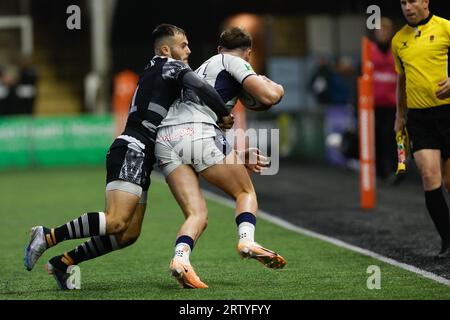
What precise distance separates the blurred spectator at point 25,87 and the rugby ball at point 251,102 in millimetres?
18048

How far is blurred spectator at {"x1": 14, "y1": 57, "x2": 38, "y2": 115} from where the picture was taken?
25516mm

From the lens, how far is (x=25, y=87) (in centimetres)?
2564

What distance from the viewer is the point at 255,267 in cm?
894

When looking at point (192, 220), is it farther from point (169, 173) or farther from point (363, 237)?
point (363, 237)

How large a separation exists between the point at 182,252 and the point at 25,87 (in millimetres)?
18659

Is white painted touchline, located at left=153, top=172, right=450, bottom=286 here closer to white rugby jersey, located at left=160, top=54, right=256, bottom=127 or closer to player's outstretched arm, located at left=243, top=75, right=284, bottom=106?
player's outstretched arm, located at left=243, top=75, right=284, bottom=106

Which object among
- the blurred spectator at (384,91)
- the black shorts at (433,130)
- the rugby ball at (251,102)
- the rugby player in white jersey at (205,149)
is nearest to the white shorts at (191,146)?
the rugby player in white jersey at (205,149)

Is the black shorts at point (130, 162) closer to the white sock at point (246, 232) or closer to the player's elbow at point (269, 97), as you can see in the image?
the white sock at point (246, 232)

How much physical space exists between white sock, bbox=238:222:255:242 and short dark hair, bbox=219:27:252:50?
124 cm

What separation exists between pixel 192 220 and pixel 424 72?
2.58 metres

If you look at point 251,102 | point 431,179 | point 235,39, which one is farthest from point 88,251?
point 431,179

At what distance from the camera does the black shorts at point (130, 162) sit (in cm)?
772

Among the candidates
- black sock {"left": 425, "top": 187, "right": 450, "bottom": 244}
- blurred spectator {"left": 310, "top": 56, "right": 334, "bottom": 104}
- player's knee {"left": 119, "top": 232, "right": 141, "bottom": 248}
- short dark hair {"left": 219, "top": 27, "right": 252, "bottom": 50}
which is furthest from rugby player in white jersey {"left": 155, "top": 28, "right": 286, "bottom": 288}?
blurred spectator {"left": 310, "top": 56, "right": 334, "bottom": 104}
